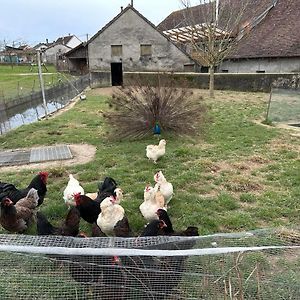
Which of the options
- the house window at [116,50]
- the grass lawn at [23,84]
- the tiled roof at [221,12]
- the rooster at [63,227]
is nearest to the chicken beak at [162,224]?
the rooster at [63,227]

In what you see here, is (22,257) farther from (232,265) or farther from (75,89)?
(75,89)

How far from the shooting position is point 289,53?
933 inches

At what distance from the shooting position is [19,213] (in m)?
4.41

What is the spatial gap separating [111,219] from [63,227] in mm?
549

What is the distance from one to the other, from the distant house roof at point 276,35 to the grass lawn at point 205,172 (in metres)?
15.7

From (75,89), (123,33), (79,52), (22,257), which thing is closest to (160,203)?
(22,257)

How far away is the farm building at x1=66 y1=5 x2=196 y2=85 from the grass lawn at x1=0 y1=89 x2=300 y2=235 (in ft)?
63.4

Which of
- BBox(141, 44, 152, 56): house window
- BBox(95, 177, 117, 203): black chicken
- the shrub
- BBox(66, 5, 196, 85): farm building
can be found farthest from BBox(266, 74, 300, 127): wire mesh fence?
BBox(141, 44, 152, 56): house window

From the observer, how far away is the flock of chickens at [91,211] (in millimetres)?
3840

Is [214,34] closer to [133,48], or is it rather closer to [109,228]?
[133,48]

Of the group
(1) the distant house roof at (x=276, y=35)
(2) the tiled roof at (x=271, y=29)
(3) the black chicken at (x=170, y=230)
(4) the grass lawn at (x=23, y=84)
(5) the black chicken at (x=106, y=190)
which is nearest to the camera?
(3) the black chicken at (x=170, y=230)

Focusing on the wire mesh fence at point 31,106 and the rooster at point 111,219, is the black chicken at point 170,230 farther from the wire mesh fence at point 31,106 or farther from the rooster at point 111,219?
the wire mesh fence at point 31,106

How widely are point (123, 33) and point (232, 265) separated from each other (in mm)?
28937

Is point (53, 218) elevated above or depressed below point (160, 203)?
below
